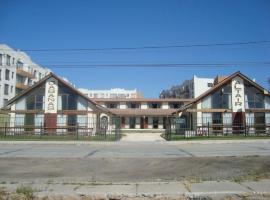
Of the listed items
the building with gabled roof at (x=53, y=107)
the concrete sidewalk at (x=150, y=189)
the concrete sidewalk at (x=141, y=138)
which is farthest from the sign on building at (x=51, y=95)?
the concrete sidewalk at (x=150, y=189)

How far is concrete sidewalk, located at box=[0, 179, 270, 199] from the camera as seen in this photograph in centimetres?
704

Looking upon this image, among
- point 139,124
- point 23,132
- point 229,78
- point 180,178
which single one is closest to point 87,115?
point 23,132

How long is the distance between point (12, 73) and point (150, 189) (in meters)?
67.8

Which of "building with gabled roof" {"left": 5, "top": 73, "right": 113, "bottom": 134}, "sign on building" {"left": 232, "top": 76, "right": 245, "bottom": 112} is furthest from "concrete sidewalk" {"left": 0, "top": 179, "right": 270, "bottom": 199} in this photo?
"sign on building" {"left": 232, "top": 76, "right": 245, "bottom": 112}

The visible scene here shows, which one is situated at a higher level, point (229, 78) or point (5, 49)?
point (5, 49)

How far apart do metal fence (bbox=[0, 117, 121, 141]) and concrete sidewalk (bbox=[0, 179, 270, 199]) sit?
2338 centimetres

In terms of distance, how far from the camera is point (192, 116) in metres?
44.6

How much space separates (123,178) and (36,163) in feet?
15.9

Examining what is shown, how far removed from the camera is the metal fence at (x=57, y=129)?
33.1 metres

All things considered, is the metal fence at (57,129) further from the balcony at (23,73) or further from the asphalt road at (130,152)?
the balcony at (23,73)

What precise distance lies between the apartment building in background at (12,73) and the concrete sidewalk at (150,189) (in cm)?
6133

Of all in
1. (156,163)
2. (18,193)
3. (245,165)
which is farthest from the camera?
(156,163)

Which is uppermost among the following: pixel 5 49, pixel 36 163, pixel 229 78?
pixel 5 49

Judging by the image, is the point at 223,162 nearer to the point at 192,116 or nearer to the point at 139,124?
the point at 192,116
